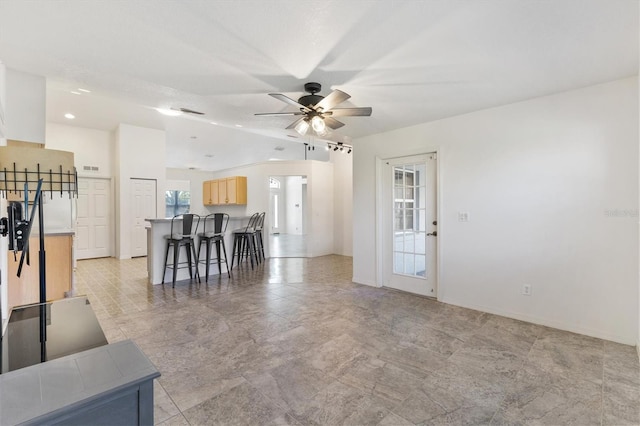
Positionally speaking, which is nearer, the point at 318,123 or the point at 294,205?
the point at 318,123

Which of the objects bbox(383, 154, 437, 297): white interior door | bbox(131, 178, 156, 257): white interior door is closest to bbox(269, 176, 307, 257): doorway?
bbox(131, 178, 156, 257): white interior door

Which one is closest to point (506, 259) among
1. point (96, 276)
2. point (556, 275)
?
point (556, 275)

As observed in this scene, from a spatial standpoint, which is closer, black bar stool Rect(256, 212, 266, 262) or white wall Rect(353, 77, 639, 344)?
white wall Rect(353, 77, 639, 344)

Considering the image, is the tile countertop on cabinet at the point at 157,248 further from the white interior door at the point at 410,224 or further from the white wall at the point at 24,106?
the white interior door at the point at 410,224

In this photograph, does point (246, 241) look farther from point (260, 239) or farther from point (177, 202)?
point (177, 202)

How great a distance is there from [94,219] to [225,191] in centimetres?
340

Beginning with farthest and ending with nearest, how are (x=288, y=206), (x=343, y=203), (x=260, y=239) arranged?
(x=288, y=206) → (x=343, y=203) → (x=260, y=239)

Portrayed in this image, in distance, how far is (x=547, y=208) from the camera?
10.6ft

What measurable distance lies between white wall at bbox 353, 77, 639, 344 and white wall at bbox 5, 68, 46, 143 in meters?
4.34

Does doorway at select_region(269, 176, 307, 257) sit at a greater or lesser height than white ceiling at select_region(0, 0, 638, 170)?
lesser

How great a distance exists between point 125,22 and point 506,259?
4164 millimetres

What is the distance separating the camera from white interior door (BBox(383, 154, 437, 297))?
4219mm

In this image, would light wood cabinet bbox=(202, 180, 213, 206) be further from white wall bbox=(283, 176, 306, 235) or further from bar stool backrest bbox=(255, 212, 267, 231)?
bar stool backrest bbox=(255, 212, 267, 231)

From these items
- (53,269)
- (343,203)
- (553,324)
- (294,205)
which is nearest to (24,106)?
(53,269)
